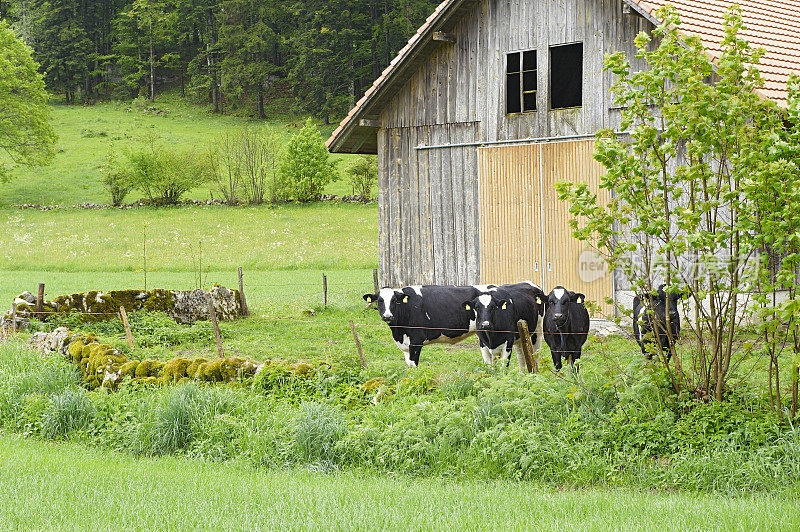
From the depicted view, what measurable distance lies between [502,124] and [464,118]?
2.79ft

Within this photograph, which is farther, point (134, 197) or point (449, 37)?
point (134, 197)

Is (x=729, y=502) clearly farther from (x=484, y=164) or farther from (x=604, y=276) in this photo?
(x=484, y=164)

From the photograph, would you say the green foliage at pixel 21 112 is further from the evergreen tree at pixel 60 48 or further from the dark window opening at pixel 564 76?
the dark window opening at pixel 564 76

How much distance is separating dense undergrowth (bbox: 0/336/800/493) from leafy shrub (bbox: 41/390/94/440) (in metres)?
0.02

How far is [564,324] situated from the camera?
36.8 ft

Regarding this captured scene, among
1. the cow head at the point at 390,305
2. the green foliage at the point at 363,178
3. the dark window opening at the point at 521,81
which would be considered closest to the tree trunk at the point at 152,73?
the green foliage at the point at 363,178

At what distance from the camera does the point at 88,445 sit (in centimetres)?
916

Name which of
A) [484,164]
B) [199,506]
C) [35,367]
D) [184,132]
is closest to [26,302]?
[35,367]

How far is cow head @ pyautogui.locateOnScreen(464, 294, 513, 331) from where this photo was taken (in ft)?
37.8

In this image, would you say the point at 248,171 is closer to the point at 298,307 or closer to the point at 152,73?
the point at 298,307

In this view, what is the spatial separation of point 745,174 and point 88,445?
7141mm

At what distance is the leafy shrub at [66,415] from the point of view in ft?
31.2

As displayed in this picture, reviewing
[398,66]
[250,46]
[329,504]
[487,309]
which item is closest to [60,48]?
[250,46]

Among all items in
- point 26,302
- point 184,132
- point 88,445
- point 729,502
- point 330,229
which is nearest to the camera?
point 729,502
